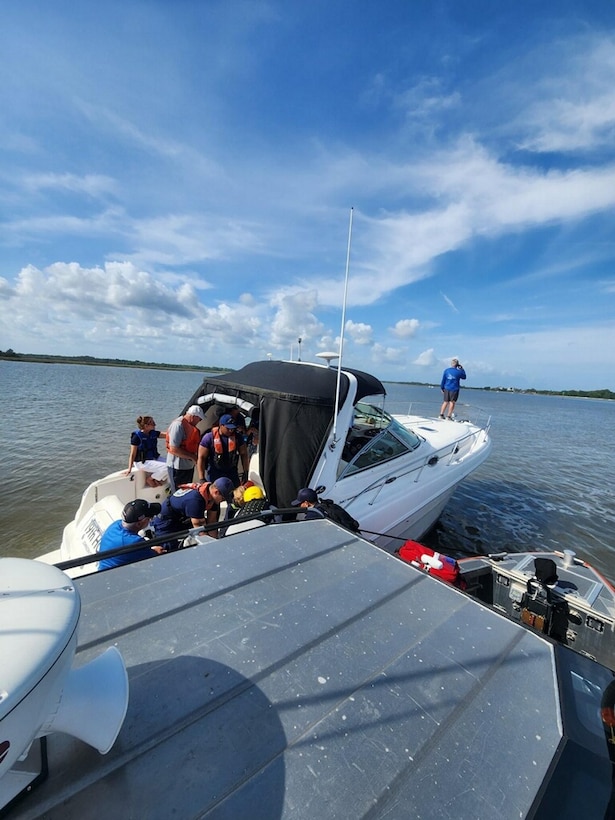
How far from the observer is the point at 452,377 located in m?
8.96

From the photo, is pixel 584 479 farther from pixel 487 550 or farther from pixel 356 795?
pixel 356 795

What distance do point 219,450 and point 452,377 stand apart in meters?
6.65

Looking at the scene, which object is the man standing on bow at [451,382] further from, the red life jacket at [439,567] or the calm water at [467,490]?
the red life jacket at [439,567]

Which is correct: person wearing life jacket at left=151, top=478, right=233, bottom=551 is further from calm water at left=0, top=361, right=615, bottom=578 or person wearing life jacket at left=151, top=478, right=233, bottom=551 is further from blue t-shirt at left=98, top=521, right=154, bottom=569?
calm water at left=0, top=361, right=615, bottom=578

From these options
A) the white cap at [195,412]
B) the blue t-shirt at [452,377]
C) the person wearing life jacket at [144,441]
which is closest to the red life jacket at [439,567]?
the white cap at [195,412]

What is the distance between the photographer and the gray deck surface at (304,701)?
1.02 metres

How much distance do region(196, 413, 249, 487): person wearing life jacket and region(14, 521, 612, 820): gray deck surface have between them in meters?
2.59

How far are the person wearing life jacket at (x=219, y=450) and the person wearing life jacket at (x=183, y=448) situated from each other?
24 centimetres

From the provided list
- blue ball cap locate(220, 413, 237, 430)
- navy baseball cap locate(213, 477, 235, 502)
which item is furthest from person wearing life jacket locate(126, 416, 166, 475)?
navy baseball cap locate(213, 477, 235, 502)

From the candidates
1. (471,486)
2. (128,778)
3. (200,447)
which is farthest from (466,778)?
(471,486)

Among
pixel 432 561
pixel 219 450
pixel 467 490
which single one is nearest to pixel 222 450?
pixel 219 450

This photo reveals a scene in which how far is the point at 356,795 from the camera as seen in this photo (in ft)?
3.38

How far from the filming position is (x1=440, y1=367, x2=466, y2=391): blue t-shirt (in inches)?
350

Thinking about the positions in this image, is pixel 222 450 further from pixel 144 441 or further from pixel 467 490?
pixel 467 490
